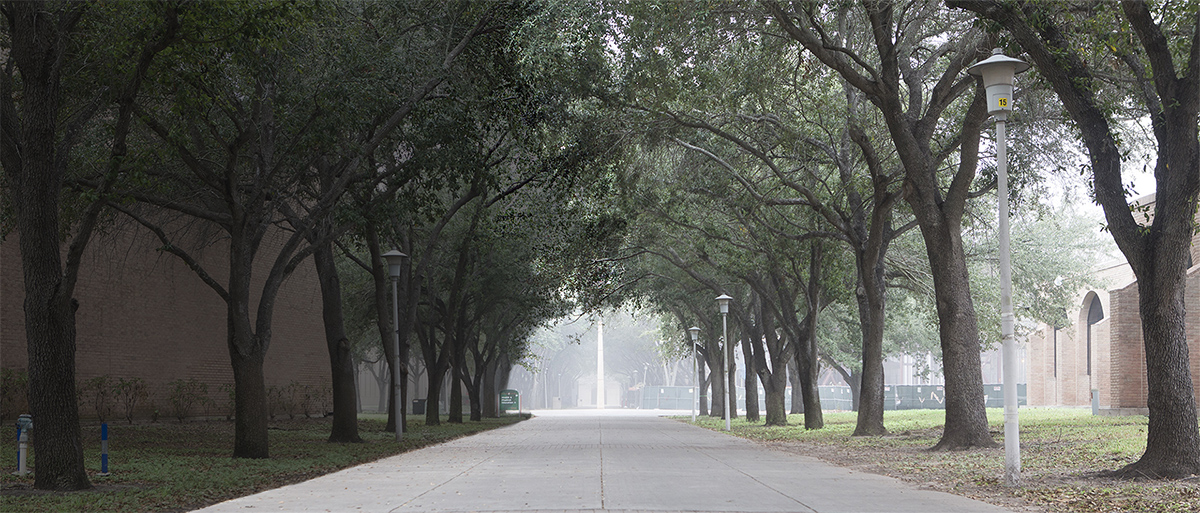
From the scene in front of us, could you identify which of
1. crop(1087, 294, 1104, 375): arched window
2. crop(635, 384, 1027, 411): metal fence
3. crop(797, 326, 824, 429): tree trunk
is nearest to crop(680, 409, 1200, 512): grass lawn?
crop(797, 326, 824, 429): tree trunk

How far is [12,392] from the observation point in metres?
21.3

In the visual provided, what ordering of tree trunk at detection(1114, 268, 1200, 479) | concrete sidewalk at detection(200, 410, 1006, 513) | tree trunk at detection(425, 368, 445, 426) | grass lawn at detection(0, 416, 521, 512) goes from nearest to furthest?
concrete sidewalk at detection(200, 410, 1006, 513)
grass lawn at detection(0, 416, 521, 512)
tree trunk at detection(1114, 268, 1200, 479)
tree trunk at detection(425, 368, 445, 426)

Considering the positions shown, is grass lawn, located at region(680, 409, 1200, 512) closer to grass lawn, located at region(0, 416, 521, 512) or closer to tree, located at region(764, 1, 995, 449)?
tree, located at region(764, 1, 995, 449)

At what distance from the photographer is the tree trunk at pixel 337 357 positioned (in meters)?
22.0

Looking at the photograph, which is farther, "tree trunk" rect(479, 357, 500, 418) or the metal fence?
the metal fence

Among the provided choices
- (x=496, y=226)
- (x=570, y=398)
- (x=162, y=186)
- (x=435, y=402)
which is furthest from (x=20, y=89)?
(x=570, y=398)

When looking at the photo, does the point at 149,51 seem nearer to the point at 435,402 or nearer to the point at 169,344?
the point at 169,344

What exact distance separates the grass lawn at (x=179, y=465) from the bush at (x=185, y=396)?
1621mm

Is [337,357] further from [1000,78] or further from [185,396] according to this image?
[1000,78]

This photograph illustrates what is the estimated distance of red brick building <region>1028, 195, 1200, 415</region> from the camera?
3067 cm

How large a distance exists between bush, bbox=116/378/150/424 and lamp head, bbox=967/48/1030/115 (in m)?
21.3

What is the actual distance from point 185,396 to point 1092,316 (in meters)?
41.4

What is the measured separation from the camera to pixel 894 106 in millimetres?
16812

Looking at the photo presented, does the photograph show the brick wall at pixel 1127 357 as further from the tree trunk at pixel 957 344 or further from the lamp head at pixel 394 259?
the lamp head at pixel 394 259
